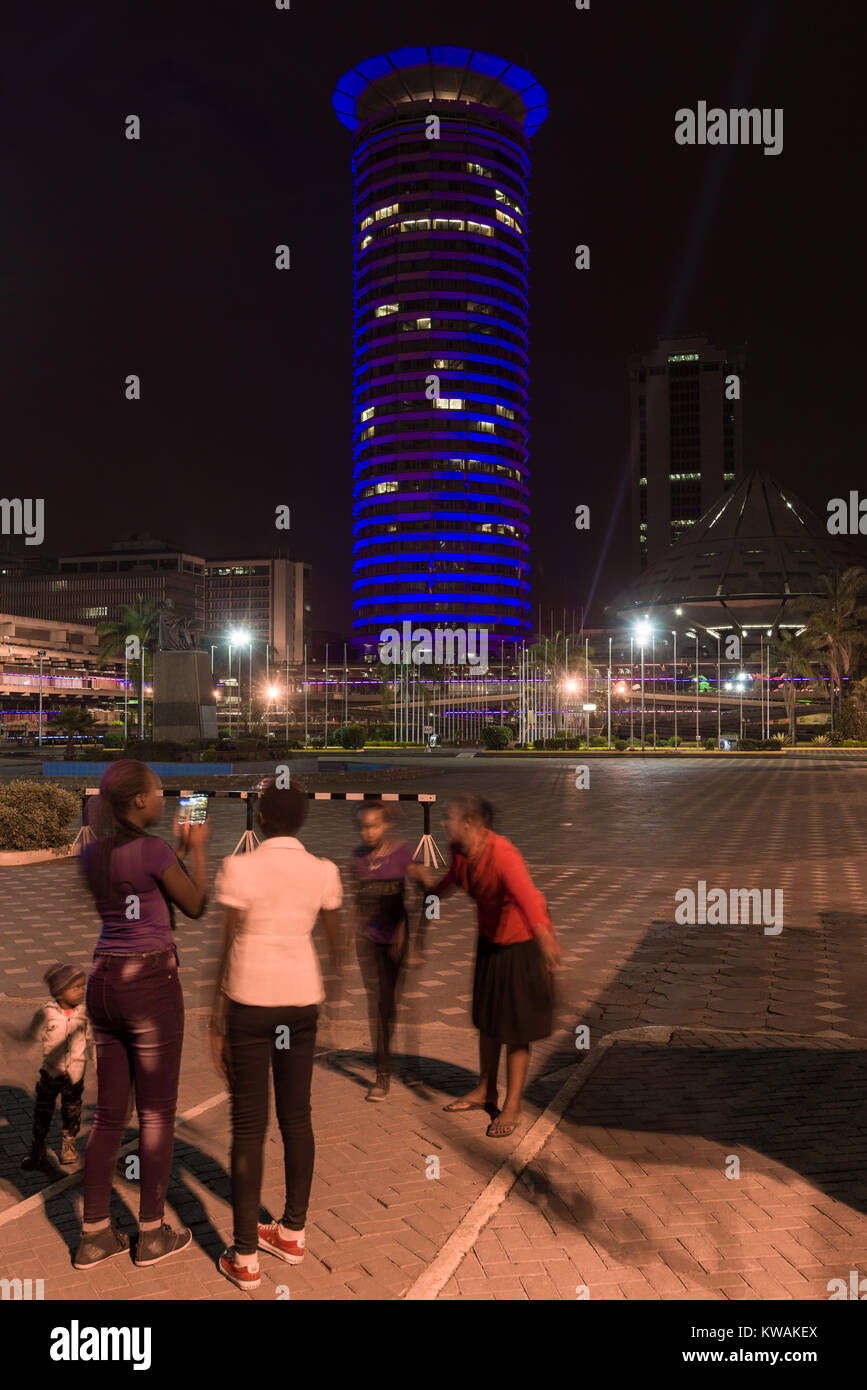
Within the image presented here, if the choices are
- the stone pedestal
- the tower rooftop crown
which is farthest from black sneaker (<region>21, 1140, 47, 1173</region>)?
the tower rooftop crown

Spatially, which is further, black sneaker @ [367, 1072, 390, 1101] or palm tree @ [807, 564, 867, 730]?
palm tree @ [807, 564, 867, 730]

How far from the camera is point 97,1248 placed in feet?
12.7

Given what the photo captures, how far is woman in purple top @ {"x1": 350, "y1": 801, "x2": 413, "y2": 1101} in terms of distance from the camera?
562 centimetres

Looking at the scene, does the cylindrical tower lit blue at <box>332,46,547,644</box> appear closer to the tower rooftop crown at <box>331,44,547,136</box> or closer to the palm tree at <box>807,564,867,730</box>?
the tower rooftop crown at <box>331,44,547,136</box>

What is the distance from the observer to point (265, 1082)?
12.8 feet

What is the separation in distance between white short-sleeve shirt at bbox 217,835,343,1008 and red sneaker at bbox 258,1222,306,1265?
95 cm

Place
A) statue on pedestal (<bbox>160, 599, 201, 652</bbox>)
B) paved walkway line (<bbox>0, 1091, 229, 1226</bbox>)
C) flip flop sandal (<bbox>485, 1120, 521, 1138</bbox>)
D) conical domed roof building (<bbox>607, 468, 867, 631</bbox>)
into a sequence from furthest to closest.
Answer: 1. conical domed roof building (<bbox>607, 468, 867, 631</bbox>)
2. statue on pedestal (<bbox>160, 599, 201, 652</bbox>)
3. flip flop sandal (<bbox>485, 1120, 521, 1138</bbox>)
4. paved walkway line (<bbox>0, 1091, 229, 1226</bbox>)

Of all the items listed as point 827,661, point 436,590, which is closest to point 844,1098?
point 827,661

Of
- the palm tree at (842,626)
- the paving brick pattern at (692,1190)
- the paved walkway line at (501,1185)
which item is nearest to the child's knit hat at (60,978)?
the paved walkway line at (501,1185)

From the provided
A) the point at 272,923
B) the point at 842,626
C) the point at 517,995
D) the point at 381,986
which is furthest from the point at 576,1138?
the point at 842,626

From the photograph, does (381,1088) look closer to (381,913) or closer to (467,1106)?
(467,1106)

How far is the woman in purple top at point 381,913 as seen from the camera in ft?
18.4

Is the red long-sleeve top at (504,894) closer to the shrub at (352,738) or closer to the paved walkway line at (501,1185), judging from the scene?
the paved walkway line at (501,1185)

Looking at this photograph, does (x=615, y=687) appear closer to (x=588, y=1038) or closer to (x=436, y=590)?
(x=436, y=590)
